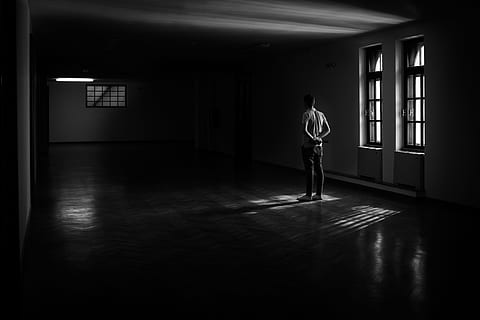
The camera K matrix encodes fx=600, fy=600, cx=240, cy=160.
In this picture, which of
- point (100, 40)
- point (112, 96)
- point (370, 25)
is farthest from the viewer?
point (112, 96)

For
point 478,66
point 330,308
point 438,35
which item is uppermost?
point 438,35

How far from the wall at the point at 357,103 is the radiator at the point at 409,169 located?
4.9 inches

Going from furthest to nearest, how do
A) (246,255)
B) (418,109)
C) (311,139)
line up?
(418,109)
(311,139)
(246,255)

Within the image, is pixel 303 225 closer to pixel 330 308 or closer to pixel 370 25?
pixel 330 308

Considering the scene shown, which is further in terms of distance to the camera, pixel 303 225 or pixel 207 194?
pixel 207 194

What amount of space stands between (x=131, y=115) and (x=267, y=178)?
1540 cm

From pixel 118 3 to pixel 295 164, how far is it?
6628 mm

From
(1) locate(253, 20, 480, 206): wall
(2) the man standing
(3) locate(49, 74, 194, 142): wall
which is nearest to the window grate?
(3) locate(49, 74, 194, 142): wall

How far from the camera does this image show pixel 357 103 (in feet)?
34.0

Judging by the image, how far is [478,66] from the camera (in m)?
7.39

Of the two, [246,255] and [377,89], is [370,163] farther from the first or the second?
[246,255]

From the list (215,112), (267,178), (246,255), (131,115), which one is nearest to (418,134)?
(267,178)

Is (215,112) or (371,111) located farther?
(215,112)

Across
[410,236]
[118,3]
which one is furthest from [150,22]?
[410,236]
